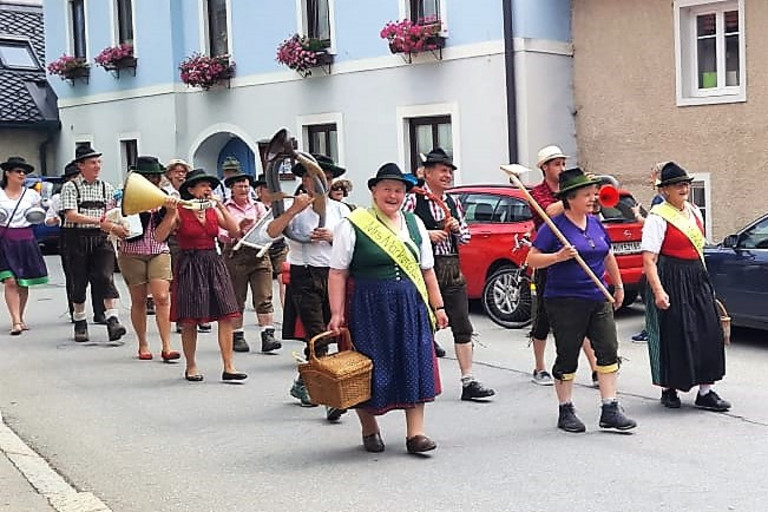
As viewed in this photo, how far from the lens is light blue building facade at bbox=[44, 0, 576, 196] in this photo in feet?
51.9

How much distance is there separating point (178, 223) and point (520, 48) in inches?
323

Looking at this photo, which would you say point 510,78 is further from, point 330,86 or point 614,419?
point 614,419

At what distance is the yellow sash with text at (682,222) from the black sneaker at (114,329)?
5.78 m

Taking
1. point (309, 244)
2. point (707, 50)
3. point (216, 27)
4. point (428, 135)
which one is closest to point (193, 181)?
point (309, 244)

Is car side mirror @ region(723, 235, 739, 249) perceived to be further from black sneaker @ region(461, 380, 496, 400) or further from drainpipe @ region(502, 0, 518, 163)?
drainpipe @ region(502, 0, 518, 163)

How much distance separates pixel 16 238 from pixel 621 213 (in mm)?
6344

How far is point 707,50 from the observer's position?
14688 millimetres

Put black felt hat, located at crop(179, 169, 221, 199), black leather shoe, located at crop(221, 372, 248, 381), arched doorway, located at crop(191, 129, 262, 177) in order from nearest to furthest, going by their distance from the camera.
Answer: black felt hat, located at crop(179, 169, 221, 199), black leather shoe, located at crop(221, 372, 248, 381), arched doorway, located at crop(191, 129, 262, 177)

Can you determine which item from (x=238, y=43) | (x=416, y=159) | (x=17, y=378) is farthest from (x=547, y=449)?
(x=238, y=43)

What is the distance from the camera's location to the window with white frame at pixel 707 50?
14.4 m

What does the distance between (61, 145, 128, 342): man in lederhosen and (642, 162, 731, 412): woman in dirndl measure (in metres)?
5.34

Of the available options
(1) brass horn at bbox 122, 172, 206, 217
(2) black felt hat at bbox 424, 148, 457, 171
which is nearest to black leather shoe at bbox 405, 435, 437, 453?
(2) black felt hat at bbox 424, 148, 457, 171

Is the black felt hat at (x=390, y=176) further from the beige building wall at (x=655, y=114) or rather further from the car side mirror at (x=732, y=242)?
the beige building wall at (x=655, y=114)

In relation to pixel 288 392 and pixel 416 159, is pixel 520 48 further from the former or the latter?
pixel 288 392
